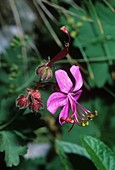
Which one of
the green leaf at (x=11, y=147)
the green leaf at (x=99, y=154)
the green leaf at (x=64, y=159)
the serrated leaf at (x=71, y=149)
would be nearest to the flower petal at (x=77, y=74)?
the green leaf at (x=99, y=154)

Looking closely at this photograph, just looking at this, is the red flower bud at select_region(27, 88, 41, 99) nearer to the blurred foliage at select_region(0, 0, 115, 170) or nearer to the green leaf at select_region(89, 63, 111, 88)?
the blurred foliage at select_region(0, 0, 115, 170)

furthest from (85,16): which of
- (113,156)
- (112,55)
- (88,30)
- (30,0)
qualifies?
(113,156)

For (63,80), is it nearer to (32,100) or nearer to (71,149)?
Answer: (32,100)

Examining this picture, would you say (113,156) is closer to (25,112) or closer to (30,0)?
(25,112)

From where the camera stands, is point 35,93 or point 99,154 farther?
point 99,154

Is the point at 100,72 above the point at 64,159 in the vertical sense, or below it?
above

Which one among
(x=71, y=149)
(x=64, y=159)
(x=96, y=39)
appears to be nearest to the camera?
(x=64, y=159)

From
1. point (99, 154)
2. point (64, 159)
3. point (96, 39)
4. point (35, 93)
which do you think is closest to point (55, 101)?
point (35, 93)

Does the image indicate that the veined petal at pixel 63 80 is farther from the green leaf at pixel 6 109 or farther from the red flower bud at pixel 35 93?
the green leaf at pixel 6 109
